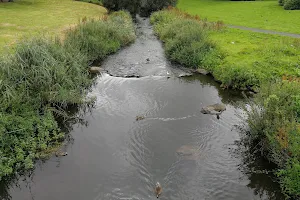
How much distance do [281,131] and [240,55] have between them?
14.6m

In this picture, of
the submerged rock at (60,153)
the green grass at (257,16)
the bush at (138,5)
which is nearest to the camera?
the submerged rock at (60,153)

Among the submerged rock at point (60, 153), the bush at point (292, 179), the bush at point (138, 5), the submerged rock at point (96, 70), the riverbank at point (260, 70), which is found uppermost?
the bush at point (138, 5)

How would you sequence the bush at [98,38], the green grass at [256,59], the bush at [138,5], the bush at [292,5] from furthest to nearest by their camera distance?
1. the bush at [292,5]
2. the bush at [138,5]
3. the bush at [98,38]
4. the green grass at [256,59]

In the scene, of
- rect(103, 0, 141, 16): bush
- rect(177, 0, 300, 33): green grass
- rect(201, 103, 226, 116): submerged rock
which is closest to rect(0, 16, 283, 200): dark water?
rect(201, 103, 226, 116): submerged rock

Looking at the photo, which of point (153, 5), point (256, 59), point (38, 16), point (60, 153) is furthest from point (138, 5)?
point (60, 153)

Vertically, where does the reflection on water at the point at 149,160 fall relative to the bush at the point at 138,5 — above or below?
below

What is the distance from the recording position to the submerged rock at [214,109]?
1761 cm

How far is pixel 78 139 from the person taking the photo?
1523 centimetres

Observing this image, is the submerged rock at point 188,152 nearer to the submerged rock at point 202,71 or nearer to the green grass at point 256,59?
the green grass at point 256,59

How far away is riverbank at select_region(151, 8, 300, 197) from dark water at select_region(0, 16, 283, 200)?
1.22 meters

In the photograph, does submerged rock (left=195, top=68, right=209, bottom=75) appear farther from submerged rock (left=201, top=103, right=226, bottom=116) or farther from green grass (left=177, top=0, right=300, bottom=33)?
green grass (left=177, top=0, right=300, bottom=33)

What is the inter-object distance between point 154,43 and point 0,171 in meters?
22.5

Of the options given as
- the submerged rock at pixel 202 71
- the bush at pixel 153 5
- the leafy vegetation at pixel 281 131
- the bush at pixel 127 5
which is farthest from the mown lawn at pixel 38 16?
the leafy vegetation at pixel 281 131

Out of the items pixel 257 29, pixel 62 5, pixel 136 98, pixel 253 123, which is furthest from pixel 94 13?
pixel 253 123
